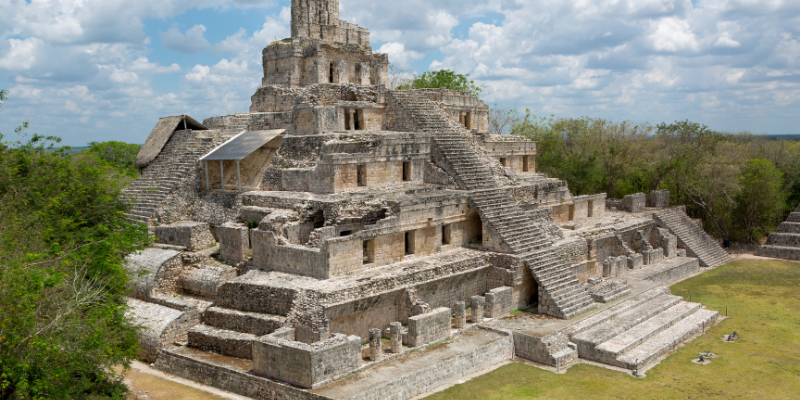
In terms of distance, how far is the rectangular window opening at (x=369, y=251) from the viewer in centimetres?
1691

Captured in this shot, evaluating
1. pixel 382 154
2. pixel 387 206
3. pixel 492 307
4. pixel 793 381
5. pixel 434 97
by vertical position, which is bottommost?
pixel 793 381

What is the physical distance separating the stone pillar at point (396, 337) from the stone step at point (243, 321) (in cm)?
259

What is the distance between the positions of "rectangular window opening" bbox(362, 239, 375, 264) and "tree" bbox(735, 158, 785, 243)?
22.8 m

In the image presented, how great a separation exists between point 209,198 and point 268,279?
6.50m

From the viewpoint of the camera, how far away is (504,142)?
25.3 m

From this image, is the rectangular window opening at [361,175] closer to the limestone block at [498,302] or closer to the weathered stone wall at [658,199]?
the limestone block at [498,302]

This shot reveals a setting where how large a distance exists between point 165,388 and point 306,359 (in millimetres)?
4067

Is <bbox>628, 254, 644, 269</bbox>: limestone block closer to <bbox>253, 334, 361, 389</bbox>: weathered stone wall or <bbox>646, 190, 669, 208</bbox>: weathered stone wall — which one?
<bbox>646, 190, 669, 208</bbox>: weathered stone wall

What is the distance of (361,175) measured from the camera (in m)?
19.7

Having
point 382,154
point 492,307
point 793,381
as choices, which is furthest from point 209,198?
point 793,381

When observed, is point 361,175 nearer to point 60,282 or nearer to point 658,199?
point 60,282

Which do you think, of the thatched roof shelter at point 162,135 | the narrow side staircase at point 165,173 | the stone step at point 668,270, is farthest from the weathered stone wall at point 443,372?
the thatched roof shelter at point 162,135

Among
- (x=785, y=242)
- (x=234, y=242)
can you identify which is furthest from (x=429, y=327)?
(x=785, y=242)

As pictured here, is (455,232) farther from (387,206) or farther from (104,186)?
(104,186)
